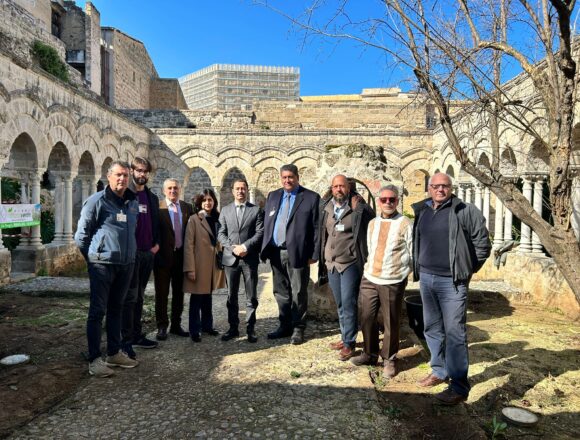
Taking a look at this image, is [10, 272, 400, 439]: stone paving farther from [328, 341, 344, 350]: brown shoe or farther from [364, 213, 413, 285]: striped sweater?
[364, 213, 413, 285]: striped sweater

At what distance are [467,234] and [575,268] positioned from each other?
0.83 meters

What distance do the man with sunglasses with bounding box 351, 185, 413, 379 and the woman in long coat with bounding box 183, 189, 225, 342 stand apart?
1.76 m

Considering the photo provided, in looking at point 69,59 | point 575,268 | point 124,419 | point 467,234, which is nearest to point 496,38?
point 467,234

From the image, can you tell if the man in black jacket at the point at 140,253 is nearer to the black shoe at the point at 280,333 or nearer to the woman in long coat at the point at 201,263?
the woman in long coat at the point at 201,263

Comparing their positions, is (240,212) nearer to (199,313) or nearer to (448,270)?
(199,313)

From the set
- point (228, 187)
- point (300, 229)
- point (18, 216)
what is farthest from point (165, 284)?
point (228, 187)

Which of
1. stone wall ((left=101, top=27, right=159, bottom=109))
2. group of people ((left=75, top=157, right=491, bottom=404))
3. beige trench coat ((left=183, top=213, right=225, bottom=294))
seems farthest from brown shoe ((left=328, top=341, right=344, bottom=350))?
stone wall ((left=101, top=27, right=159, bottom=109))

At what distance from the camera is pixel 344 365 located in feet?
13.4

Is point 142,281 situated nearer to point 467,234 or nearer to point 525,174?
point 467,234

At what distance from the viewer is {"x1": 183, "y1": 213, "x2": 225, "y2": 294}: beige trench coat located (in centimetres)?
475

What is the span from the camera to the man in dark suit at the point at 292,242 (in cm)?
462

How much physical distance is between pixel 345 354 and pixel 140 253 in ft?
7.22

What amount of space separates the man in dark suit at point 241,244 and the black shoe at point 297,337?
41 centimetres

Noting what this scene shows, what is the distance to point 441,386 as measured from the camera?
12.0 ft
